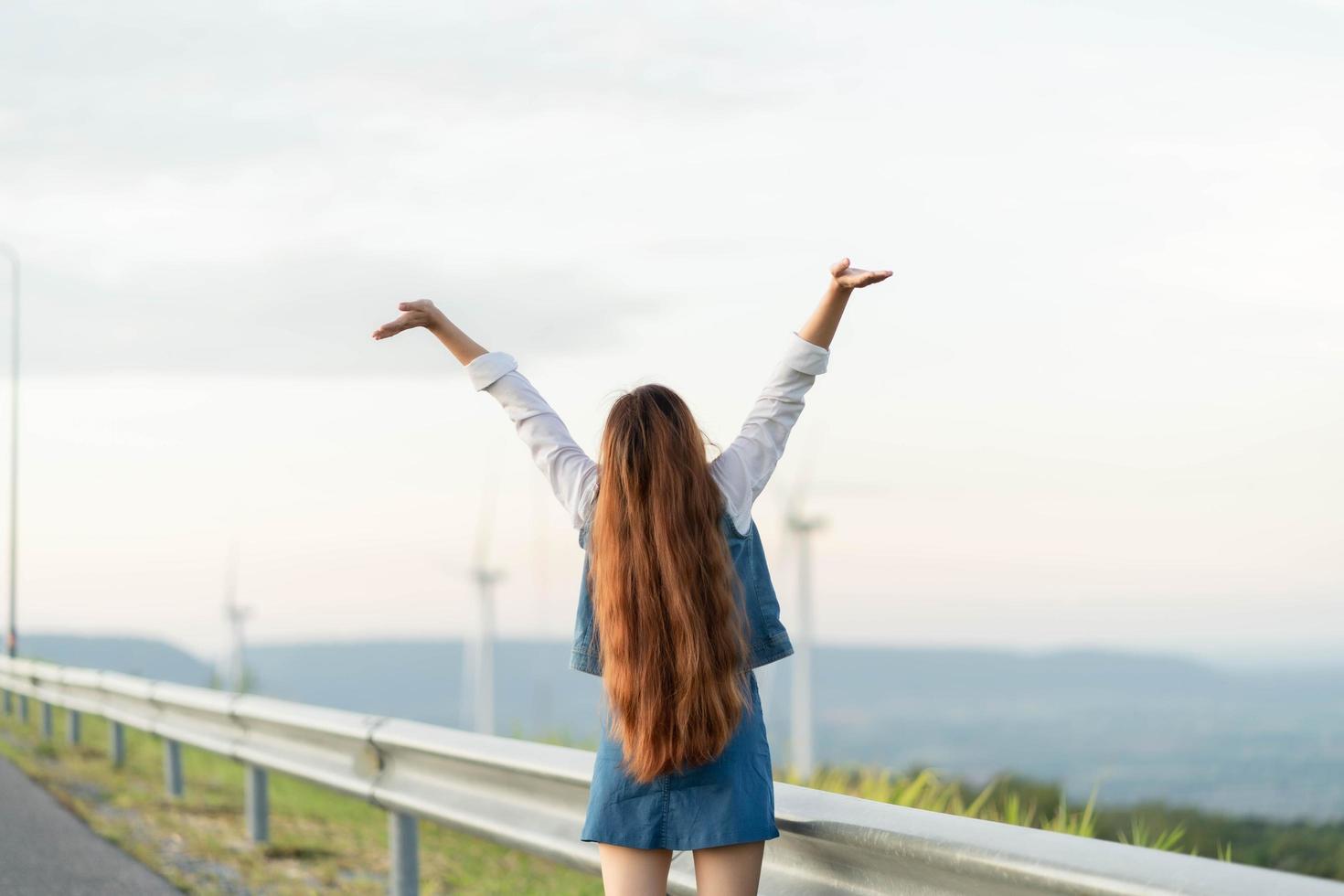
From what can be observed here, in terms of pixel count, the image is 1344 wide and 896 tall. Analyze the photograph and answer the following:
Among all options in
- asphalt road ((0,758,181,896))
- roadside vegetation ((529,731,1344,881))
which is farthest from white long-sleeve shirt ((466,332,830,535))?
asphalt road ((0,758,181,896))

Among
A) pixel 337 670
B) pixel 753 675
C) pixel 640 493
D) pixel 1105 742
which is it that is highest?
pixel 640 493

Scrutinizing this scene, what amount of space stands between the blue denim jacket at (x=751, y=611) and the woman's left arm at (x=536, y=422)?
Result: 9 cm

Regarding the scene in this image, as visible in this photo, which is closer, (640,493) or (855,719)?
(640,493)

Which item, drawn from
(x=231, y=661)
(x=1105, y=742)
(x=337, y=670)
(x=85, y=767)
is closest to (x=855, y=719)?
(x=1105, y=742)

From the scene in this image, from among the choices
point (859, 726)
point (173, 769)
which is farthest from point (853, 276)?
point (859, 726)

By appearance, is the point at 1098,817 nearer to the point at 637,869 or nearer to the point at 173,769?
the point at 637,869

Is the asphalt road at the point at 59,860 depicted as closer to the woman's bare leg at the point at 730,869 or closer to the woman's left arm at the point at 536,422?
the woman's left arm at the point at 536,422

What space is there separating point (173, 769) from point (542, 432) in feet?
21.2

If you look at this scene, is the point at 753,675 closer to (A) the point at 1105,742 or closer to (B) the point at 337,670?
(B) the point at 337,670

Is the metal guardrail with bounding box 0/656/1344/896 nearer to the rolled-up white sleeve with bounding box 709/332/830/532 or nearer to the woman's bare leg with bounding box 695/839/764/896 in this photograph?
the woman's bare leg with bounding box 695/839/764/896

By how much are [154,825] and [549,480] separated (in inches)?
209

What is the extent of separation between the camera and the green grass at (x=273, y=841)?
21.4ft

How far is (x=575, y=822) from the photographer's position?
432cm

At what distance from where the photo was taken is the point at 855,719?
7470 inches
